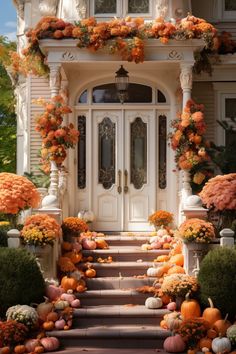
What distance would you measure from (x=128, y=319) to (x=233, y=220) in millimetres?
2829

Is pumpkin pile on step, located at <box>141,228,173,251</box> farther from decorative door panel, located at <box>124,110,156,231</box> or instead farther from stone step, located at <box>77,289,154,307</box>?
stone step, located at <box>77,289,154,307</box>

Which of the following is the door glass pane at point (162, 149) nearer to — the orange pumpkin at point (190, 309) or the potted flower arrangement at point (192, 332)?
the orange pumpkin at point (190, 309)

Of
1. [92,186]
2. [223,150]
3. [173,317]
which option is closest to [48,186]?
[92,186]

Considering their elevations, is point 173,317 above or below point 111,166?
below

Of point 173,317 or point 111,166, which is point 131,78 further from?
point 173,317

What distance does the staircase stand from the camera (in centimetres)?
1038

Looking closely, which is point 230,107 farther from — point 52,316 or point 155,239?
point 52,316

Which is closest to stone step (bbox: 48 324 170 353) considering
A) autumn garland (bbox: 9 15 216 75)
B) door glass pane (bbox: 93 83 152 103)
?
autumn garland (bbox: 9 15 216 75)

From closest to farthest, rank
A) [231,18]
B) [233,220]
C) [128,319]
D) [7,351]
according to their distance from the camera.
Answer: [7,351], [128,319], [233,220], [231,18]

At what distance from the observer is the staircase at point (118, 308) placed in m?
10.4

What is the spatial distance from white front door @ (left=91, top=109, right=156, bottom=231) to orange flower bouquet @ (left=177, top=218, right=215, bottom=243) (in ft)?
10.5

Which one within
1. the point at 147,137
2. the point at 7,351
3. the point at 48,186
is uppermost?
the point at 147,137

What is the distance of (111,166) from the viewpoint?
14883mm

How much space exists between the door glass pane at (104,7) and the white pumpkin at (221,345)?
747 centimetres
